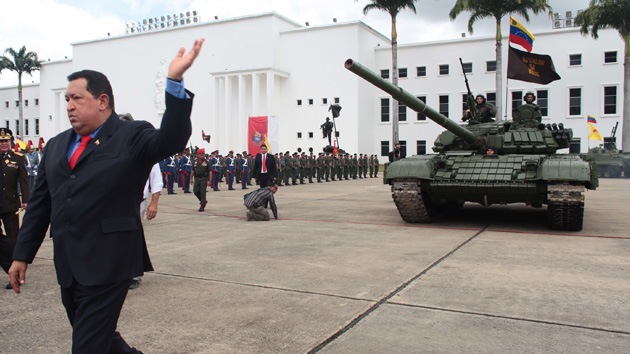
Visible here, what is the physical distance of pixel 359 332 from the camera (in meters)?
3.99

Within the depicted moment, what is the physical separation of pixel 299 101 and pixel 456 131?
38.1 m

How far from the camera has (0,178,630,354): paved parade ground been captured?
152 inches

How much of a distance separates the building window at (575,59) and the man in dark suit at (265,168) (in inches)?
1452

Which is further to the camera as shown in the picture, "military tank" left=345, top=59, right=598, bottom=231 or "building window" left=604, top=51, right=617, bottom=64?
"building window" left=604, top=51, right=617, bottom=64

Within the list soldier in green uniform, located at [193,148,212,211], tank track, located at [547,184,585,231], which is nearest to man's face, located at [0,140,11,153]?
soldier in green uniform, located at [193,148,212,211]

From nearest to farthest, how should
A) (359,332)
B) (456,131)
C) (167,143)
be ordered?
(167,143), (359,332), (456,131)

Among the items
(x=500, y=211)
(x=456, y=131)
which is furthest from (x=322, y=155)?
(x=456, y=131)

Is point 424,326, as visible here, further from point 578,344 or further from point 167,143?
point 167,143

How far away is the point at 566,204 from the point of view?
862 cm

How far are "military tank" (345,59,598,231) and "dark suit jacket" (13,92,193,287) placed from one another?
5.03 m

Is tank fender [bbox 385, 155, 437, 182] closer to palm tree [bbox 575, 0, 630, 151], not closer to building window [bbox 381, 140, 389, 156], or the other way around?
palm tree [bbox 575, 0, 630, 151]

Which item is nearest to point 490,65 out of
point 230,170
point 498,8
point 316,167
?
point 498,8

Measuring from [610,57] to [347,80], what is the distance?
20.5 metres

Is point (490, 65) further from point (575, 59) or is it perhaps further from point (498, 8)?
point (498, 8)
